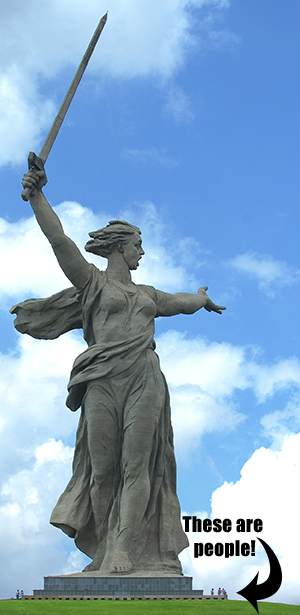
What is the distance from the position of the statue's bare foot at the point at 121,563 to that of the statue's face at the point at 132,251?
4595 mm

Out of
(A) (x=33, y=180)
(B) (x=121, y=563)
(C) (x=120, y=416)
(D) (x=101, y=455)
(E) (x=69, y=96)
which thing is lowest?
(B) (x=121, y=563)

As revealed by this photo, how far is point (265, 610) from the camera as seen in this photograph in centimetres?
1184

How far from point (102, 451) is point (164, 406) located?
50.5 inches

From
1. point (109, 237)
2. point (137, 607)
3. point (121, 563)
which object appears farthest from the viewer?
point (109, 237)

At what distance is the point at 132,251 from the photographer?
48.1 feet

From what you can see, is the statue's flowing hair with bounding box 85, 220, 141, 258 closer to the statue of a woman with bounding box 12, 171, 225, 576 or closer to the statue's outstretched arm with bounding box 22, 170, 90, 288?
the statue of a woman with bounding box 12, 171, 225, 576

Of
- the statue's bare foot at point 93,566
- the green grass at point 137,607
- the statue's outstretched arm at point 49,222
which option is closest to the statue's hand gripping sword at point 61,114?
the statue's outstretched arm at point 49,222

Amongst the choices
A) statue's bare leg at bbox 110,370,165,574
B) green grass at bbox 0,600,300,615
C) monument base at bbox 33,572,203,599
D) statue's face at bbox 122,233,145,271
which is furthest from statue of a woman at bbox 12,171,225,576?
green grass at bbox 0,600,300,615

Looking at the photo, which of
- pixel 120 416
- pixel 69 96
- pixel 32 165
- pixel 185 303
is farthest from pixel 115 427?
pixel 69 96

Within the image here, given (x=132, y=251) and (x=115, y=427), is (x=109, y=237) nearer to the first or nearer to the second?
(x=132, y=251)

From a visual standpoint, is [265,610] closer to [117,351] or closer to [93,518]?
[93,518]

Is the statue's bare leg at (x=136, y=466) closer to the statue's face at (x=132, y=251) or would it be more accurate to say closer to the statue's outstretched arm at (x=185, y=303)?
the statue's outstretched arm at (x=185, y=303)

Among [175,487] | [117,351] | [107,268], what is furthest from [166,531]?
[107,268]

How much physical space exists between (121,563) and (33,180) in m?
5.87
